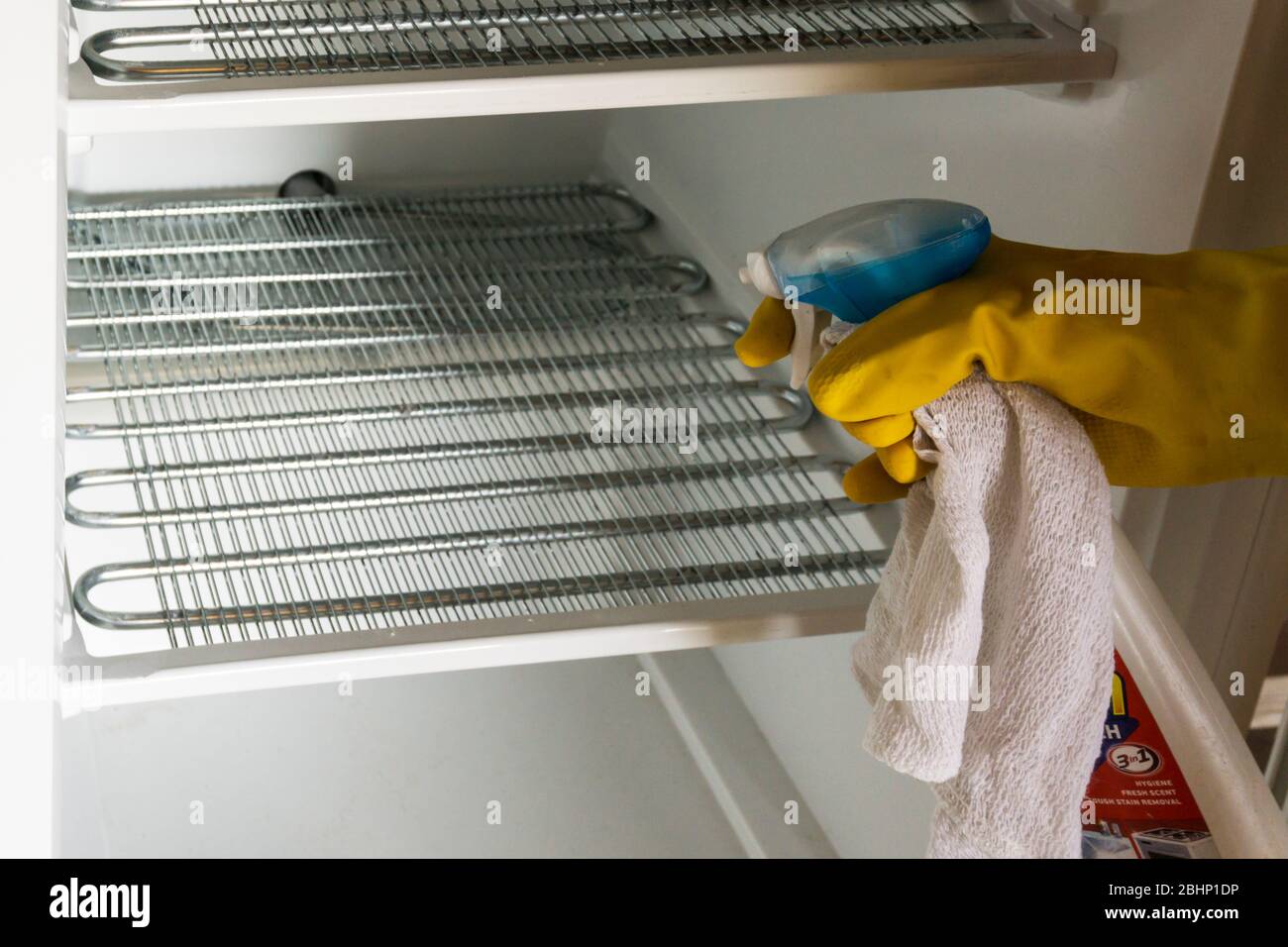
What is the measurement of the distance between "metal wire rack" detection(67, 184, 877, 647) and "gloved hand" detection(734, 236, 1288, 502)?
12.7 inches

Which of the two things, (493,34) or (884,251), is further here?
(493,34)

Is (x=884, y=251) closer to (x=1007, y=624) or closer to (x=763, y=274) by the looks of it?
(x=763, y=274)

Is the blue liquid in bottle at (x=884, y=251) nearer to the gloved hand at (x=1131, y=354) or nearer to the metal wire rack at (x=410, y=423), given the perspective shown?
the gloved hand at (x=1131, y=354)

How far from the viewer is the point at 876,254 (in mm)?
586

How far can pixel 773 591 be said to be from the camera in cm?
88

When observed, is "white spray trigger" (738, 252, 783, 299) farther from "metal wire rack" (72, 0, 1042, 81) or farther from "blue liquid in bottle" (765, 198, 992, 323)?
"metal wire rack" (72, 0, 1042, 81)

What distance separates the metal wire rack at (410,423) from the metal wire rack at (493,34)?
316 mm

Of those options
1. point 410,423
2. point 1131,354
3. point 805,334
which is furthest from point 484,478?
point 1131,354

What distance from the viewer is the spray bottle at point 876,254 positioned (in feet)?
1.91

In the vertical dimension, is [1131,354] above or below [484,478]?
above

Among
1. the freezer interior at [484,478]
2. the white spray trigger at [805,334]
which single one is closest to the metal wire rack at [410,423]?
the freezer interior at [484,478]

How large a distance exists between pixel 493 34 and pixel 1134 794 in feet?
1.90
